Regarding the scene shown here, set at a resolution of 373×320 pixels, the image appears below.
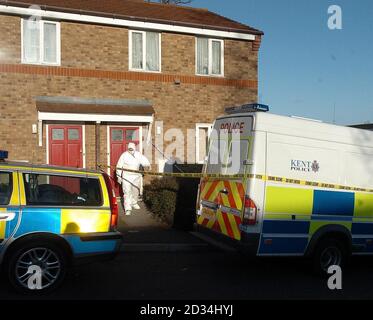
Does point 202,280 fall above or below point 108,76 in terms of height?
below

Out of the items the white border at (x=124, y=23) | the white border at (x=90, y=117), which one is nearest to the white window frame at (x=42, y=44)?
the white border at (x=124, y=23)

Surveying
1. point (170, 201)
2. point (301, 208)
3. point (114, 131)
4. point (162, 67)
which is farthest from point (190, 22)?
point (301, 208)

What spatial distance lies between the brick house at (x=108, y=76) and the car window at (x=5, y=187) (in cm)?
650

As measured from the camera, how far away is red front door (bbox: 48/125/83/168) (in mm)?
12406

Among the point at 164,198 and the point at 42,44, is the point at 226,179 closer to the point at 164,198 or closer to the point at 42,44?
the point at 164,198

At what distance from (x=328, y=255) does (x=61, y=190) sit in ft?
12.7

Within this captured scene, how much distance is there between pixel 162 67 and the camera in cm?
1340

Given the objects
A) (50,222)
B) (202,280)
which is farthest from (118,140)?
(50,222)

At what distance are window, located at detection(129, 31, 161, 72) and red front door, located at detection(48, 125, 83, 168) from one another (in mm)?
2489

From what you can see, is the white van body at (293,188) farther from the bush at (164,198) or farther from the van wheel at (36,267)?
the bush at (164,198)

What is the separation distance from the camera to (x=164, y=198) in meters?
10.1

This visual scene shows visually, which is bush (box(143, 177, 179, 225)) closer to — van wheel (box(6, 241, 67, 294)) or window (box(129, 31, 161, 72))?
window (box(129, 31, 161, 72))

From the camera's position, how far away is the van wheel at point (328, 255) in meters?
6.58
